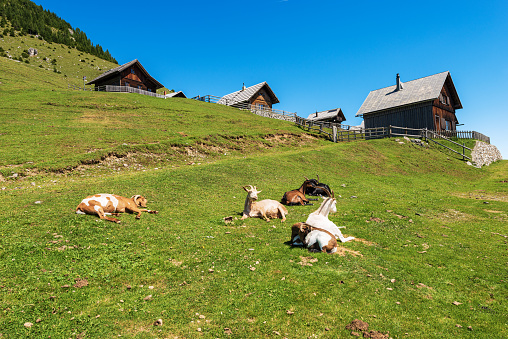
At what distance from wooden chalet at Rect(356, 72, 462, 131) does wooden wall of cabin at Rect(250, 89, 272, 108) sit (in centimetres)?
2286

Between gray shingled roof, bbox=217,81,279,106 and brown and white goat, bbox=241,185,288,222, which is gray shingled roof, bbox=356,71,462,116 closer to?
gray shingled roof, bbox=217,81,279,106

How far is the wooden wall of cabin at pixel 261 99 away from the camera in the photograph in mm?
66250

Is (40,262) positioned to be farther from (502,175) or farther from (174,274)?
(502,175)

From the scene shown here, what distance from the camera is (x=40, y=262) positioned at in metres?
7.04

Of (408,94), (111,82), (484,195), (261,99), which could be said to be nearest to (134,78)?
(111,82)

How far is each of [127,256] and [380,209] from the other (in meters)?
11.3

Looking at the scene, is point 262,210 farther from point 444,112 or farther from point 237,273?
point 444,112

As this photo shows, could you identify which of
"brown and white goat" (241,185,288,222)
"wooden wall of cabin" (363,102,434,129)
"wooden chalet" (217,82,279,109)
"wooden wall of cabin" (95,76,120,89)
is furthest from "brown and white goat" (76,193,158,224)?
"wooden wall of cabin" (95,76,120,89)

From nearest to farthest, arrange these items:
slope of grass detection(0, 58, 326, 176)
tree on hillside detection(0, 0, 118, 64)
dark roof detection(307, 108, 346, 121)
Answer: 1. slope of grass detection(0, 58, 326, 176)
2. dark roof detection(307, 108, 346, 121)
3. tree on hillside detection(0, 0, 118, 64)

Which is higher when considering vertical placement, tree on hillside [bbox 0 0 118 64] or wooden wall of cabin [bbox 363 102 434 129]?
tree on hillside [bbox 0 0 118 64]

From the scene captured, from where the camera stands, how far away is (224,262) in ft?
26.3

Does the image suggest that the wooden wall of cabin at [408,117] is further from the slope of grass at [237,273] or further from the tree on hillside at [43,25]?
the tree on hillside at [43,25]

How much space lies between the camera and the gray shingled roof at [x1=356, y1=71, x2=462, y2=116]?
152ft

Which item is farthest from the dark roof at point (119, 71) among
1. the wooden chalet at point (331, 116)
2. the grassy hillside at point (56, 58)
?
the wooden chalet at point (331, 116)
